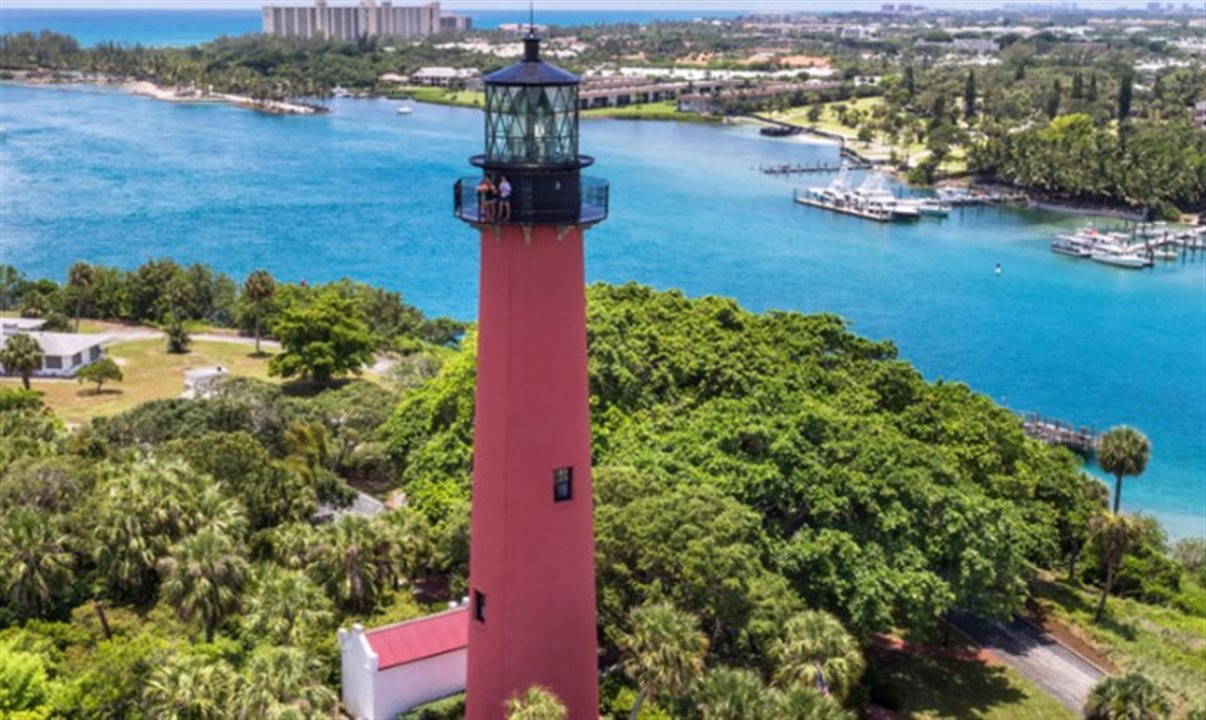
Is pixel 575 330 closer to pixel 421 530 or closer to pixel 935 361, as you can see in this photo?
pixel 421 530

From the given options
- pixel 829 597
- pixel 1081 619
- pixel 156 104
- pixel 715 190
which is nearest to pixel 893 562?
pixel 829 597

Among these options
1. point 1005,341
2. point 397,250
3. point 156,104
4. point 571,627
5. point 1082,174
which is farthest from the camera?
point 156,104

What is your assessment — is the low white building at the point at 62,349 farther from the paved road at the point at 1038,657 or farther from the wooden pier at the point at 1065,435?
the wooden pier at the point at 1065,435

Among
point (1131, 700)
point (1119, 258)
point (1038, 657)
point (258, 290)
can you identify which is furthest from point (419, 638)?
point (1119, 258)

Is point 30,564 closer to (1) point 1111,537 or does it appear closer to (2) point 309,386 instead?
(1) point 1111,537

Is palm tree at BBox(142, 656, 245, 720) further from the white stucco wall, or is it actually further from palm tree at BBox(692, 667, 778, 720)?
palm tree at BBox(692, 667, 778, 720)
